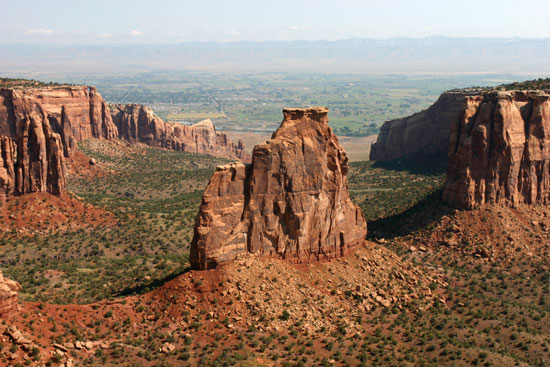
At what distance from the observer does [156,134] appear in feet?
473

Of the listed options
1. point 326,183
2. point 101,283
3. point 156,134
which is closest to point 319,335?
point 326,183

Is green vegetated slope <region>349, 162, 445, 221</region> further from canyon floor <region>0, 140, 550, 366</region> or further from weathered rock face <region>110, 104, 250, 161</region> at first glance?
weathered rock face <region>110, 104, 250, 161</region>

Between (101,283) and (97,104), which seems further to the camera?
(97,104)

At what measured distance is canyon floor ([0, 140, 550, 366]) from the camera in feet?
131

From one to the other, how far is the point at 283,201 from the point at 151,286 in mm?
12080

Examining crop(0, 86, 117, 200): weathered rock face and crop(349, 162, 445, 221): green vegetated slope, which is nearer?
crop(0, 86, 117, 200): weathered rock face

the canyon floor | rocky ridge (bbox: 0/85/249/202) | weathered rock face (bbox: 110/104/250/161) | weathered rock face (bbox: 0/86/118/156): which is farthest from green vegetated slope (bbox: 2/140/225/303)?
weathered rock face (bbox: 110/104/250/161)

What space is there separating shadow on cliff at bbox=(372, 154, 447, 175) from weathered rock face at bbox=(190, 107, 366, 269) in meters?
55.5

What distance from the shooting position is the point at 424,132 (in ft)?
390

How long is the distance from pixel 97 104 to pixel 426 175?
62.8 m

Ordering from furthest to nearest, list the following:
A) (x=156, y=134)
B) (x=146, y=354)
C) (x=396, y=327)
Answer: (x=156, y=134)
(x=396, y=327)
(x=146, y=354)

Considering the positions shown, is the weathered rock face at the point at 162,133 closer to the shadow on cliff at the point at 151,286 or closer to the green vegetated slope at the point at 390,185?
the green vegetated slope at the point at 390,185

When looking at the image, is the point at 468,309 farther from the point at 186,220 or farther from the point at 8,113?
the point at 8,113

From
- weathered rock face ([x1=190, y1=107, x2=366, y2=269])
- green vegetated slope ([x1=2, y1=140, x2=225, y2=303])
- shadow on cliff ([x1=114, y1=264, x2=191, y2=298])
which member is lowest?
green vegetated slope ([x1=2, y1=140, x2=225, y2=303])
